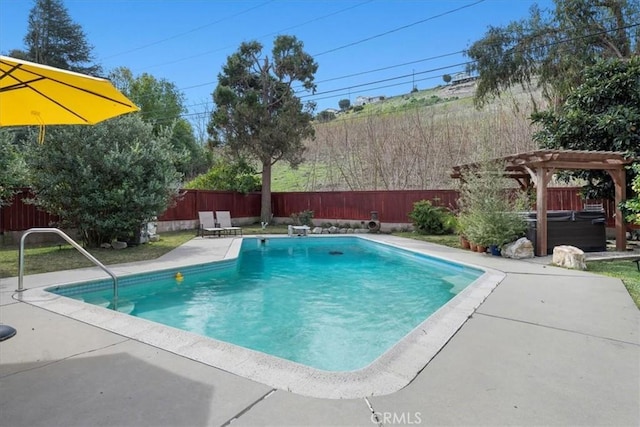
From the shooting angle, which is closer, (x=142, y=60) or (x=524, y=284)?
(x=524, y=284)

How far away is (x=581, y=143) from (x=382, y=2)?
759cm

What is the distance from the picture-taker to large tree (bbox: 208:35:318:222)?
1582cm

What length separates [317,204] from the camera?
16906 mm

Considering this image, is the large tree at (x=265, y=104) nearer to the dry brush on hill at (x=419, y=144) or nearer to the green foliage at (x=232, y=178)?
the green foliage at (x=232, y=178)

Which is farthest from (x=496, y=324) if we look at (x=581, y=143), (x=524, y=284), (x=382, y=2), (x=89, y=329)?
(x=382, y=2)

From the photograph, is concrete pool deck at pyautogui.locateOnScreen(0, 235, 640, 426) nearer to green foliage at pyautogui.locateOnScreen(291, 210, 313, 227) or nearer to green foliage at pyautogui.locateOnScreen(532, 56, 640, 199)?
green foliage at pyautogui.locateOnScreen(532, 56, 640, 199)

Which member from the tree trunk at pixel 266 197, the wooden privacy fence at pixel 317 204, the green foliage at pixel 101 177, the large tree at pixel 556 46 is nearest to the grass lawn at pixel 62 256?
the green foliage at pixel 101 177

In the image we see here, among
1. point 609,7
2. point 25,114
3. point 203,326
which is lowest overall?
point 203,326

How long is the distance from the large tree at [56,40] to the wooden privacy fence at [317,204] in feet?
56.1

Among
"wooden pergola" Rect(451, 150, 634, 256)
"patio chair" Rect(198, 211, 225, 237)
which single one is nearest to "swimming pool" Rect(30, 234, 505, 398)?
"wooden pergola" Rect(451, 150, 634, 256)

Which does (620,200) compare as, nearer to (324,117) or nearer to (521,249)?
(521,249)

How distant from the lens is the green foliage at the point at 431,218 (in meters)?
12.8

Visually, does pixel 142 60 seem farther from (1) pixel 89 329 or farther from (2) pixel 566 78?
(1) pixel 89 329

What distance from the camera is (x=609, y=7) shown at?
1102 centimetres
